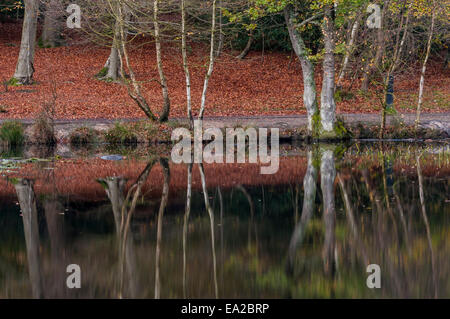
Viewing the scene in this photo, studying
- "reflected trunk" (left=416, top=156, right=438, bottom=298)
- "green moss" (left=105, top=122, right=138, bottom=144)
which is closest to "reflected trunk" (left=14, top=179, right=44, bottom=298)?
"reflected trunk" (left=416, top=156, right=438, bottom=298)

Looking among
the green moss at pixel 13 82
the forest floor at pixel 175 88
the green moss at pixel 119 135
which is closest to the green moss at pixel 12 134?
the forest floor at pixel 175 88

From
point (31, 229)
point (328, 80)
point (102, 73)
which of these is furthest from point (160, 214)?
point (102, 73)

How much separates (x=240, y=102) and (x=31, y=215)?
19890 mm

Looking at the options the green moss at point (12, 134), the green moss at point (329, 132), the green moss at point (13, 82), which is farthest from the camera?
the green moss at point (13, 82)

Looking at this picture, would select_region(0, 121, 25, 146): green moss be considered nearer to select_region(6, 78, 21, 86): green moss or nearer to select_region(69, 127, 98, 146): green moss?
select_region(69, 127, 98, 146): green moss

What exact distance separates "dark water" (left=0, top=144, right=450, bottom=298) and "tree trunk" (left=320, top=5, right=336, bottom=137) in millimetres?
5777

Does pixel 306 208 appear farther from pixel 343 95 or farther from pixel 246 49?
pixel 246 49

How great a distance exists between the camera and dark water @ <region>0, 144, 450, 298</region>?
8.16 metres

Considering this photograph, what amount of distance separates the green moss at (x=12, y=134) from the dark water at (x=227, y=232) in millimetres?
5109

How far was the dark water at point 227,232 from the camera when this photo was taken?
816cm

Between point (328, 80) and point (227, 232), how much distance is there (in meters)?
13.4

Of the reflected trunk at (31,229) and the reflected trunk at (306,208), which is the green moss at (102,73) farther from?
the reflected trunk at (31,229)

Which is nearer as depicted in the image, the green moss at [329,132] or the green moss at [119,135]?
the green moss at [119,135]
